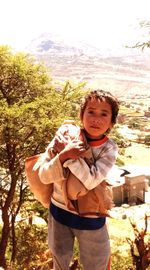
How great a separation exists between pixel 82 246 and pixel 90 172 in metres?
0.62

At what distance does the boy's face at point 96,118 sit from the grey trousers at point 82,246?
0.73m

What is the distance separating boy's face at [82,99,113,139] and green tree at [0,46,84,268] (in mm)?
7230

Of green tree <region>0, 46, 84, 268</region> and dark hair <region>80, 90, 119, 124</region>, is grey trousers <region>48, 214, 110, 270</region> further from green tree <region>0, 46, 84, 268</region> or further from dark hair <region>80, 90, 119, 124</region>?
green tree <region>0, 46, 84, 268</region>

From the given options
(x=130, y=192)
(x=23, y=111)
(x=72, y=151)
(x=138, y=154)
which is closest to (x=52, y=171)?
(x=72, y=151)

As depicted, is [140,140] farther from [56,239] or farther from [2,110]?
[56,239]

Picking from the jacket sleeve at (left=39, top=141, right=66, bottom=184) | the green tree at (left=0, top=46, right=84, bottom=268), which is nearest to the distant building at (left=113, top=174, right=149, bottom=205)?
the green tree at (left=0, top=46, right=84, bottom=268)

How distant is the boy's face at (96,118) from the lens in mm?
2770

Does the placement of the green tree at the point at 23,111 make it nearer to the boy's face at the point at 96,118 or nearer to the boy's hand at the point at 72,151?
the boy's face at the point at 96,118

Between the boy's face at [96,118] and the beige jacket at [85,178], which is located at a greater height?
the boy's face at [96,118]

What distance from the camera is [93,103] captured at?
2.80 m

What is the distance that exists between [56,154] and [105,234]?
0.72 meters

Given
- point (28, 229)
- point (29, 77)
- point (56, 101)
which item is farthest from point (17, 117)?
point (28, 229)

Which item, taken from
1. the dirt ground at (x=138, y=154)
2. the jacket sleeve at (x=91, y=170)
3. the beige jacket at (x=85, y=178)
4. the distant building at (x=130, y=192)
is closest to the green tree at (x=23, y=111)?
the beige jacket at (x=85, y=178)

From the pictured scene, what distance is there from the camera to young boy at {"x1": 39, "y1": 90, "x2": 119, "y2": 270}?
2.62 meters
